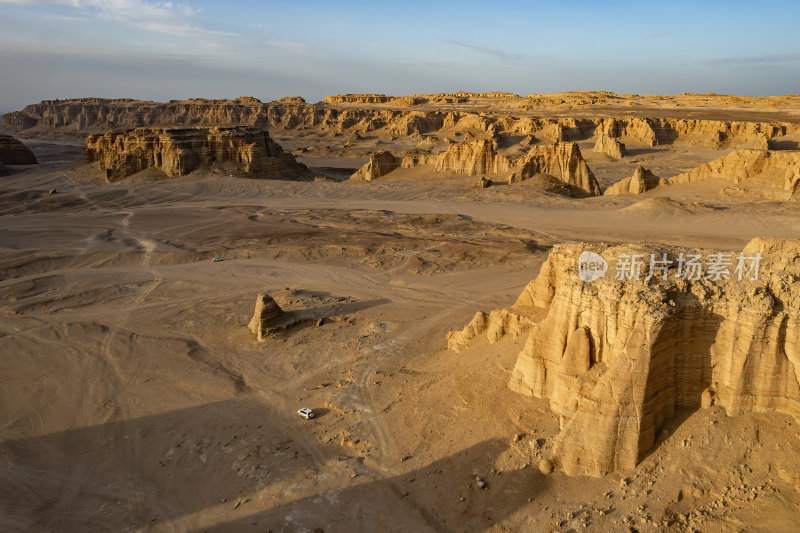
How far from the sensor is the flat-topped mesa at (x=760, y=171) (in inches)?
1224

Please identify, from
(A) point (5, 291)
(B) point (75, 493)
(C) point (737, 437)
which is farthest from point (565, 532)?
(A) point (5, 291)

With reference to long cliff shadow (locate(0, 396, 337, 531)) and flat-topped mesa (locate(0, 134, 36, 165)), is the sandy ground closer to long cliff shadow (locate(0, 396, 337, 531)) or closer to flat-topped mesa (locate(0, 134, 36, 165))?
long cliff shadow (locate(0, 396, 337, 531))

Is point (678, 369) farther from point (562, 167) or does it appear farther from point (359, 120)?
point (359, 120)

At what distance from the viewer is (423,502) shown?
320 inches

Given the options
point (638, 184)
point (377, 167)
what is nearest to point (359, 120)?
point (377, 167)

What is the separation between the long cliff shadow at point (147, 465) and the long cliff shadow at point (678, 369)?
18.7 ft

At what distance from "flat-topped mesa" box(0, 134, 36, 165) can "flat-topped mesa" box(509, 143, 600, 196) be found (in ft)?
184

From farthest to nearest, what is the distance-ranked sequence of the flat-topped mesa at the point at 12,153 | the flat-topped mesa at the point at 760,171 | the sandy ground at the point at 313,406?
the flat-topped mesa at the point at 12,153 < the flat-topped mesa at the point at 760,171 < the sandy ground at the point at 313,406

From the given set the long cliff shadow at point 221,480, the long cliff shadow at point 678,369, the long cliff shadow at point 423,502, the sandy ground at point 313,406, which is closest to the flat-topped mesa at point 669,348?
the long cliff shadow at point 678,369

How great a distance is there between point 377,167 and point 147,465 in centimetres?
3789

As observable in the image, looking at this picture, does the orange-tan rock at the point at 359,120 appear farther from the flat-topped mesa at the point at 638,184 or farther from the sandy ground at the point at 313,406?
the sandy ground at the point at 313,406

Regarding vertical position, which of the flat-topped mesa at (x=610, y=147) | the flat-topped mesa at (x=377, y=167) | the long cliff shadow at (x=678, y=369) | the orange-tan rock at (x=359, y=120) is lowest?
the long cliff shadow at (x=678, y=369)

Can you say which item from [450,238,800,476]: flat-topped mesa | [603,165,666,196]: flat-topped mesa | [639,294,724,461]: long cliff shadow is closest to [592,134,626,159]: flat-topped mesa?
[603,165,666,196]: flat-topped mesa

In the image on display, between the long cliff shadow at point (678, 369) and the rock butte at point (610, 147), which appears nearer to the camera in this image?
the long cliff shadow at point (678, 369)
